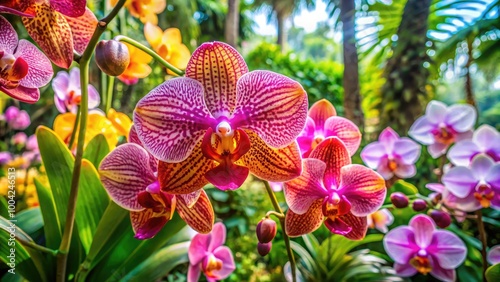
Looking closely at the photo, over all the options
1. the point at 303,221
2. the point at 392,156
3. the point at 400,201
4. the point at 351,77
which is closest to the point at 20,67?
the point at 303,221

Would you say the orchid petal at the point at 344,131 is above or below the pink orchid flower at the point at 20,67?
below

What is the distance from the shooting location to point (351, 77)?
1.32 meters

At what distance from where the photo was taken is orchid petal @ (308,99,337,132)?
363mm

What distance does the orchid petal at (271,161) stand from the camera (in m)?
0.25

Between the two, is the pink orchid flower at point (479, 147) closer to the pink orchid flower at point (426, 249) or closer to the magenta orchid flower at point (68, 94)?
the pink orchid flower at point (426, 249)

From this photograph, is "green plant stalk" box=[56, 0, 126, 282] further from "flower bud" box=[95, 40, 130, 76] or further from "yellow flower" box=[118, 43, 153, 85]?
"yellow flower" box=[118, 43, 153, 85]

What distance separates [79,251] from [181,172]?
0.23m

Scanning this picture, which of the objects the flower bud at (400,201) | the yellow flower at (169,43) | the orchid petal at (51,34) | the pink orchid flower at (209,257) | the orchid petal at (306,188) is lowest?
the pink orchid flower at (209,257)

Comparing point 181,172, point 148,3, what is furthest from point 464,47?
point 181,172

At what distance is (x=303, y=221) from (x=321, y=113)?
4.9 inches

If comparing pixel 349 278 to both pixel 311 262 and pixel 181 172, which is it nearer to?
pixel 311 262

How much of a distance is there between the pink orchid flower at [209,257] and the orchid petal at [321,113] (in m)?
0.19

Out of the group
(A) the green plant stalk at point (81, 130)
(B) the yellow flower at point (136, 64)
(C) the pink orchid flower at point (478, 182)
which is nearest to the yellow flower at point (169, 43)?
(B) the yellow flower at point (136, 64)

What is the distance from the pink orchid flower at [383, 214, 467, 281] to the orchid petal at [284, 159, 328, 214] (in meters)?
0.27
